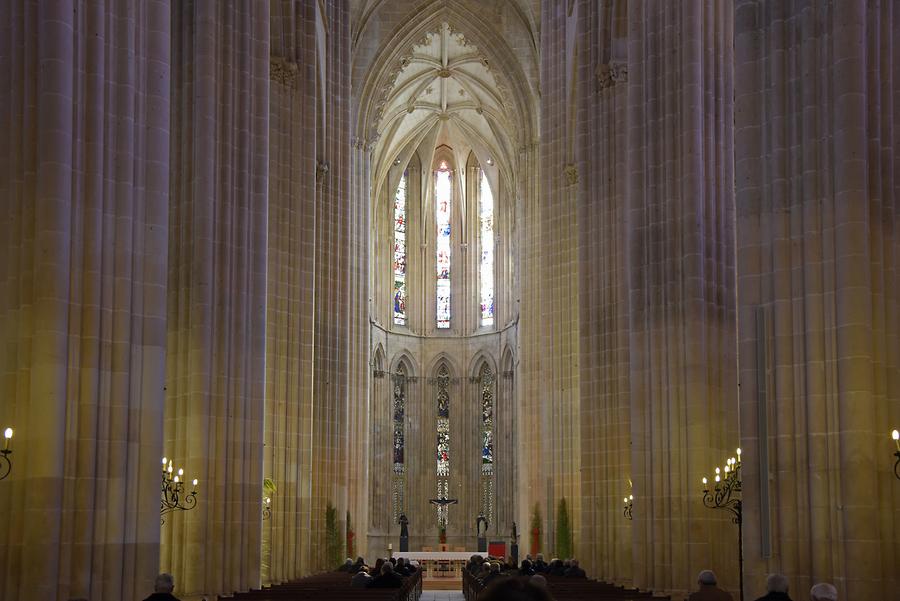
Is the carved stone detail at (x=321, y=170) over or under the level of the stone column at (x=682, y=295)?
over

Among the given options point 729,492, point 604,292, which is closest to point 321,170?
point 604,292

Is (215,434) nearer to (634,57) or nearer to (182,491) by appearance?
(182,491)

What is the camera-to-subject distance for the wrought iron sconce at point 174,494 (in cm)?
1794

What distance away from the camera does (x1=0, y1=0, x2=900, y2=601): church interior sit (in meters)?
12.7

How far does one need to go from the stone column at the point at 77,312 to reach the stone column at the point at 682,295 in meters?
A: 10.4

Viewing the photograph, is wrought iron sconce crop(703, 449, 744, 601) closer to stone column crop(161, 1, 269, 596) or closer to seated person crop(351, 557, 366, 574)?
stone column crop(161, 1, 269, 596)

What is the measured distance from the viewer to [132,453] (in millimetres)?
13289

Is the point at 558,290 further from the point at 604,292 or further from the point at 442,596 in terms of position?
the point at 442,596

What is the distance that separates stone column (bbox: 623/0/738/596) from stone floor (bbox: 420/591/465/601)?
46.4 ft

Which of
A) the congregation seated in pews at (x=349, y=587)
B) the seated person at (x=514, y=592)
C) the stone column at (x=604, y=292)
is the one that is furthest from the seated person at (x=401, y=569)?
the seated person at (x=514, y=592)

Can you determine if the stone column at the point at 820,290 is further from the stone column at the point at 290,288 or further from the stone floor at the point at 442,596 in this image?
the stone floor at the point at 442,596

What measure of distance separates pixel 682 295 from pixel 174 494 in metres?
9.38

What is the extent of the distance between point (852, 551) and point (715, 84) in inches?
438

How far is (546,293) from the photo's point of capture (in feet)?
116
